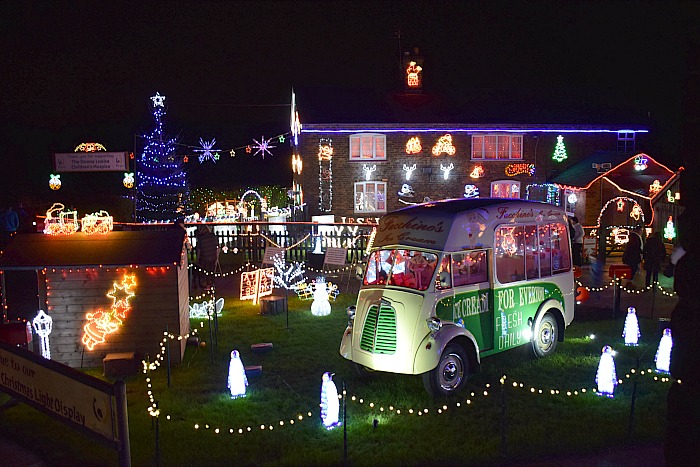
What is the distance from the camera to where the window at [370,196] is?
30453 millimetres

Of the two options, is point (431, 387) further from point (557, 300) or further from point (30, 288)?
point (30, 288)

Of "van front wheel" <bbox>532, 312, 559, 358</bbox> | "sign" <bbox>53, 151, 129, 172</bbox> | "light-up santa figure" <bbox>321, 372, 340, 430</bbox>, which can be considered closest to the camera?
"light-up santa figure" <bbox>321, 372, 340, 430</bbox>

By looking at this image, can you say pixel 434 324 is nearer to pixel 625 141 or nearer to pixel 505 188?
pixel 505 188

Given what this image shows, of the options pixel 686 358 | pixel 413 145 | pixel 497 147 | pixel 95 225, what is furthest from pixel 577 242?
pixel 686 358

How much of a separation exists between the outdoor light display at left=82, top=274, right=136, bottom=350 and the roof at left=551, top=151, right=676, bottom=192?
21.2 metres

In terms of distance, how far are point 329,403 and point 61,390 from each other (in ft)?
11.6

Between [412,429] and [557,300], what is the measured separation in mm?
4555

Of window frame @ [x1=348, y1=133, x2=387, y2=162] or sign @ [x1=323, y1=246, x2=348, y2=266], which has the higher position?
window frame @ [x1=348, y1=133, x2=387, y2=162]

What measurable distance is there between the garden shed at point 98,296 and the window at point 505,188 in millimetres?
22486

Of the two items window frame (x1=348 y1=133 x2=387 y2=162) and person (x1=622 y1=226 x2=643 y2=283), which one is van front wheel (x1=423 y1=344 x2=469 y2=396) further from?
window frame (x1=348 y1=133 x2=387 y2=162)

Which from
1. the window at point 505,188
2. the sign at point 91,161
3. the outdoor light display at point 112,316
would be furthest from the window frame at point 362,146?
the outdoor light display at point 112,316

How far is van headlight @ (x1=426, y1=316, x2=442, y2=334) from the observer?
875cm

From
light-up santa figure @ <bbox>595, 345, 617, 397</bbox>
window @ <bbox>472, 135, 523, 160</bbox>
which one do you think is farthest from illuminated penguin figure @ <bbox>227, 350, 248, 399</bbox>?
window @ <bbox>472, 135, 523, 160</bbox>

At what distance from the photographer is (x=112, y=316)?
10.7 meters
